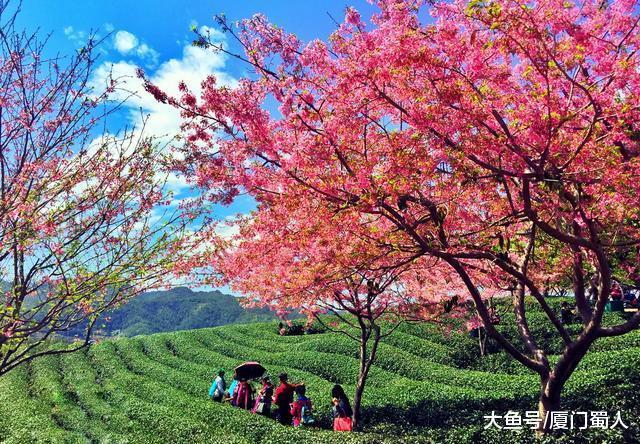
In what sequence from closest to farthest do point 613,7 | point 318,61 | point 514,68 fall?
point 318,61, point 613,7, point 514,68

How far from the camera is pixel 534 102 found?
20.9 feet

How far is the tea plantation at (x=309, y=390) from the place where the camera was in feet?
38.7

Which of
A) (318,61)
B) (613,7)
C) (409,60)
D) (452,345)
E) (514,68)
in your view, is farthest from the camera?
(452,345)

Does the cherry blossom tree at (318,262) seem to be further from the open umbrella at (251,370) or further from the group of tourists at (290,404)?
the open umbrella at (251,370)

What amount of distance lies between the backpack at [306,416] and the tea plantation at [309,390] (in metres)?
0.91

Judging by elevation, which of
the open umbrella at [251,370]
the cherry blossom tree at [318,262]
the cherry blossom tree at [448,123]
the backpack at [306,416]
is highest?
the cherry blossom tree at [448,123]

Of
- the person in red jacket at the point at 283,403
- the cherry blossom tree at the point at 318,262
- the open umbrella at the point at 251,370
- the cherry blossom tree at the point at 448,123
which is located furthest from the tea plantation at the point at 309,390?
the cherry blossom tree at the point at 448,123

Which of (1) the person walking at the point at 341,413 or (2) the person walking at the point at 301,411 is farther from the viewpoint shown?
(2) the person walking at the point at 301,411

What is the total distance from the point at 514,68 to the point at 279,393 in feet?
32.3

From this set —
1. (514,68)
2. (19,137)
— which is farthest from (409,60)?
(19,137)

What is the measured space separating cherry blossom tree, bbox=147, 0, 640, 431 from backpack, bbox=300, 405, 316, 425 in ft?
20.8

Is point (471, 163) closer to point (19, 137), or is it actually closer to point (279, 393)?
point (19, 137)

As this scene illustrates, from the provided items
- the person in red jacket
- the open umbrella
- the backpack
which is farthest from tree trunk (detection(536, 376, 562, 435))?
the open umbrella

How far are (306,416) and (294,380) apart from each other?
5077mm
